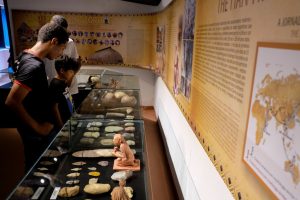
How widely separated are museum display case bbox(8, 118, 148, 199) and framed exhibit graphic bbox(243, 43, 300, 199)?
0.82 m

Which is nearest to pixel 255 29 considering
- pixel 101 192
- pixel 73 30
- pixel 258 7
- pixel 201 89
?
pixel 258 7

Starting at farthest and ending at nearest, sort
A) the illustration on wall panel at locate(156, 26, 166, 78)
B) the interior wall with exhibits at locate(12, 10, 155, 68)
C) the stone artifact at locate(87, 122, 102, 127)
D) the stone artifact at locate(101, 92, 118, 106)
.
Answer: the interior wall with exhibits at locate(12, 10, 155, 68) → the illustration on wall panel at locate(156, 26, 166, 78) → the stone artifact at locate(101, 92, 118, 106) → the stone artifact at locate(87, 122, 102, 127)

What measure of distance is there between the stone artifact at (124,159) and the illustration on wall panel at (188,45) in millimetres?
692

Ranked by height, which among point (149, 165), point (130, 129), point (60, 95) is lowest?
point (149, 165)

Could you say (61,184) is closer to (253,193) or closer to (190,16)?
(253,193)

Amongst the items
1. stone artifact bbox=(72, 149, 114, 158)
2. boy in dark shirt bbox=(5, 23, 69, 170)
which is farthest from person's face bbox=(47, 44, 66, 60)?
stone artifact bbox=(72, 149, 114, 158)

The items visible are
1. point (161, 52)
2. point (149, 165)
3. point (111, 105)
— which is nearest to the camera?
point (111, 105)

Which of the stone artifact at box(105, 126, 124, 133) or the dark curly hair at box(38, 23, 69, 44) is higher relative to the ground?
the dark curly hair at box(38, 23, 69, 44)

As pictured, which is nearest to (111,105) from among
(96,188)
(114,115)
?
(114,115)

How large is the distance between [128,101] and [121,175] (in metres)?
1.42

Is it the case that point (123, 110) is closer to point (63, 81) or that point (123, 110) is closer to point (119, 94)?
point (119, 94)

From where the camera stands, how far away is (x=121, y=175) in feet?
5.45

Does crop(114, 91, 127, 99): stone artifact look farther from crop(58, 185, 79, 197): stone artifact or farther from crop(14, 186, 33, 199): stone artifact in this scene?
crop(14, 186, 33, 199): stone artifact

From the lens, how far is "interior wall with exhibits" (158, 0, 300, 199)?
28.4 inches
